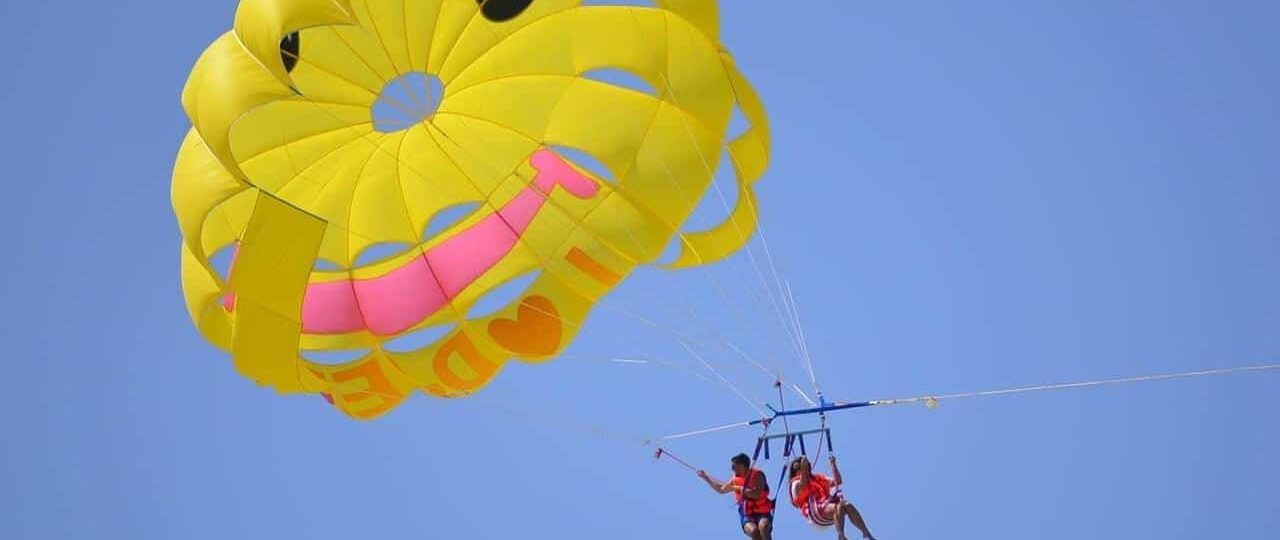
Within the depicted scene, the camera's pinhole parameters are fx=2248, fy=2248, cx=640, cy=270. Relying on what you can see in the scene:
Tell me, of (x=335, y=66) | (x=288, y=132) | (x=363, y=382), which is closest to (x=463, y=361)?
(x=363, y=382)

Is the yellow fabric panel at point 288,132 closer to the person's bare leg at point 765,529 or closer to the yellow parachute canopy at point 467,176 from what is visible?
the yellow parachute canopy at point 467,176

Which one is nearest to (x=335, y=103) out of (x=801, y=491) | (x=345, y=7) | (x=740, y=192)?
(x=345, y=7)

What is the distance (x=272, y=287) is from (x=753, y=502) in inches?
145

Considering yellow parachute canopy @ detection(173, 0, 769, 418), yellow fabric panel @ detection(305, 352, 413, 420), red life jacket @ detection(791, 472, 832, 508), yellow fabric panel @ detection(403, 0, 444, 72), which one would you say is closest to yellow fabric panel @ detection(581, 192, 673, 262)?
yellow parachute canopy @ detection(173, 0, 769, 418)

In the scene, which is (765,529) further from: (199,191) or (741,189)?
(199,191)

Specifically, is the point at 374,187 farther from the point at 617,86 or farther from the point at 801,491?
the point at 801,491

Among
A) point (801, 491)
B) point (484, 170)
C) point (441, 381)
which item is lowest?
point (801, 491)

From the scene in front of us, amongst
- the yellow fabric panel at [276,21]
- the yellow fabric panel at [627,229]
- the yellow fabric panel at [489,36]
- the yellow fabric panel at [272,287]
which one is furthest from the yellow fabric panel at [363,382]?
the yellow fabric panel at [276,21]

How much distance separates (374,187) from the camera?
1731cm

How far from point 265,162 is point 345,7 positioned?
6.98 ft

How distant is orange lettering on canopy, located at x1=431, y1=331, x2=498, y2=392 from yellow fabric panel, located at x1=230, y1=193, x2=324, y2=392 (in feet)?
4.71

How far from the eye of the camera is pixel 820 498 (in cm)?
1549

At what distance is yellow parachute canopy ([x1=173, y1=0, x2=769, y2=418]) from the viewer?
16344 mm

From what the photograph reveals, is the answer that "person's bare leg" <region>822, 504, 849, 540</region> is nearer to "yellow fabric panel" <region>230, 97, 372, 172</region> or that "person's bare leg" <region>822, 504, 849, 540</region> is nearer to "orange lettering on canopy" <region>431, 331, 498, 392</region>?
"orange lettering on canopy" <region>431, 331, 498, 392</region>
